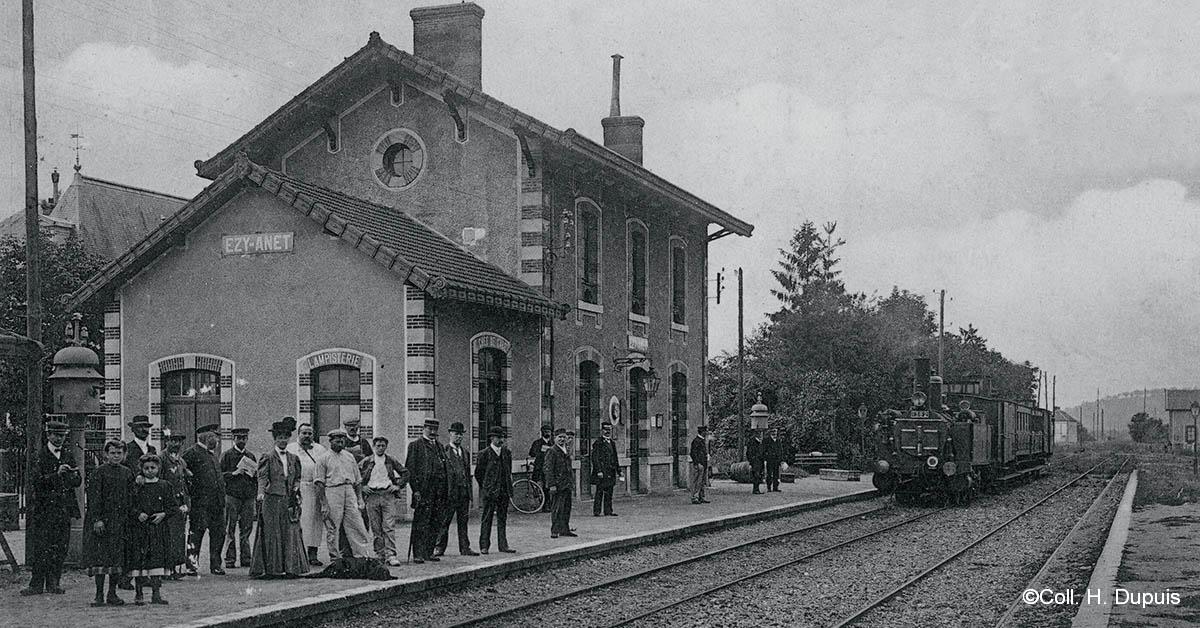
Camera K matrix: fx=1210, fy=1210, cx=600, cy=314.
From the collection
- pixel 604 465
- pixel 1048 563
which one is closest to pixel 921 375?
pixel 604 465

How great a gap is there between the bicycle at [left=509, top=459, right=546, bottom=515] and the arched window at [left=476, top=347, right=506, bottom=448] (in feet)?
2.95

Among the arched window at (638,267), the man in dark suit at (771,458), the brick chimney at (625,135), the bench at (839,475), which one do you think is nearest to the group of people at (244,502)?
the arched window at (638,267)

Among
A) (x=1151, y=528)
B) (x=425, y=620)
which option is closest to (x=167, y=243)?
(x=425, y=620)

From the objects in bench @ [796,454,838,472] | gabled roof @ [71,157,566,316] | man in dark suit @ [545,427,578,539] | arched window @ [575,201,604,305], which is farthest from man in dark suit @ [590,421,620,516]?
bench @ [796,454,838,472]

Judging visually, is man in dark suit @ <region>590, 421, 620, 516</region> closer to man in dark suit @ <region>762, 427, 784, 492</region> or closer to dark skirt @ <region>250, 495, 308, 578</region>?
dark skirt @ <region>250, 495, 308, 578</region>

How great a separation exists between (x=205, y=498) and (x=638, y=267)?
14.1 metres

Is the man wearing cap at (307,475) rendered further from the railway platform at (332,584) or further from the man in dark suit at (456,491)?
the man in dark suit at (456,491)

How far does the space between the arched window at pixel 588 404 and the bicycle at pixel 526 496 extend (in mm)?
2977

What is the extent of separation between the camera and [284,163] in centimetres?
2161

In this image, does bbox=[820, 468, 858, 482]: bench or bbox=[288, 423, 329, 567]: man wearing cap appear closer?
bbox=[288, 423, 329, 567]: man wearing cap

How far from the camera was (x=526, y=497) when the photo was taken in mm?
19078

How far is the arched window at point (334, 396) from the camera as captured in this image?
17.5m

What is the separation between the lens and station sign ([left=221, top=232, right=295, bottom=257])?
17641 mm

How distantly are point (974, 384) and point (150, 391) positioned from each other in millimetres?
21216
